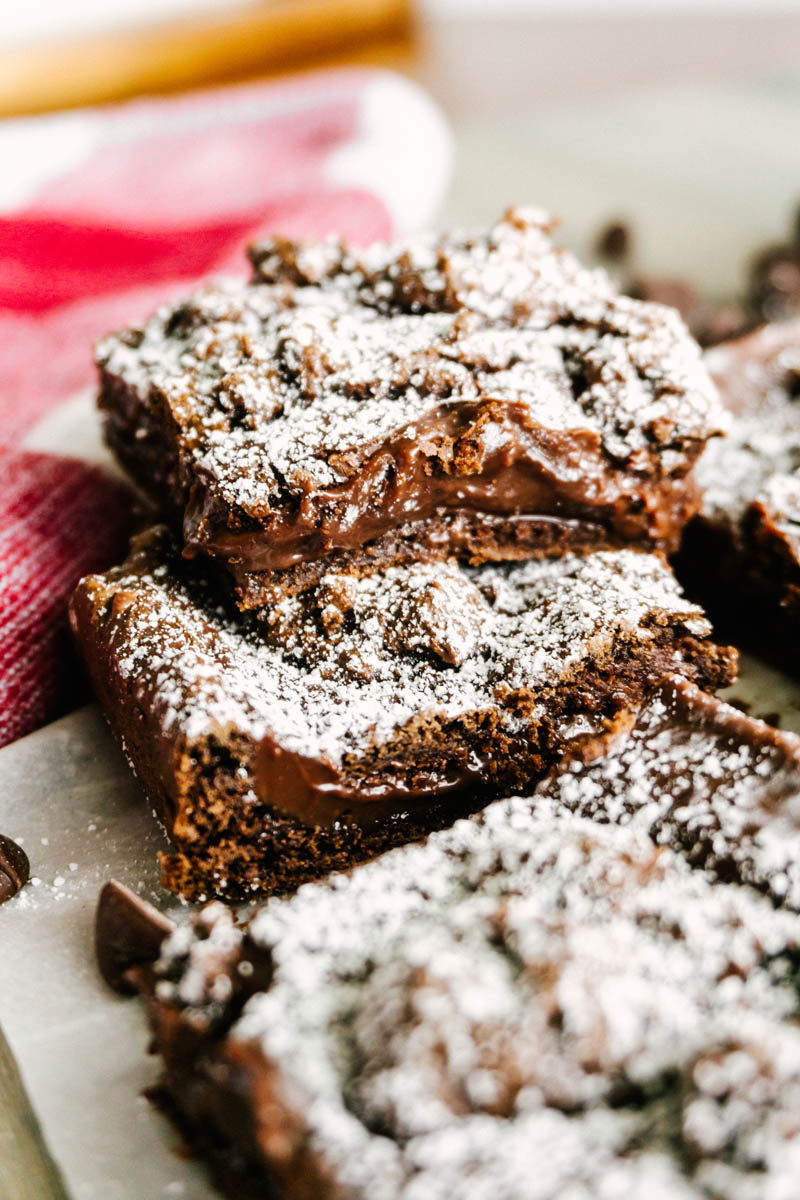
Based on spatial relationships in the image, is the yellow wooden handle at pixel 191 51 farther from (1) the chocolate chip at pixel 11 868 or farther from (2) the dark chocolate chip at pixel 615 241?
(1) the chocolate chip at pixel 11 868

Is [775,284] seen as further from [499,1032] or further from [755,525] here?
[499,1032]

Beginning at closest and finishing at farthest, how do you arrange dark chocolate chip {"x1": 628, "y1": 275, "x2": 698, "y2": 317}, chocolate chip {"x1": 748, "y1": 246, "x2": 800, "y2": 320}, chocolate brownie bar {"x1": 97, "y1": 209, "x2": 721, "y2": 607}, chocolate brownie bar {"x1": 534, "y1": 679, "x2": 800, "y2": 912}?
1. chocolate brownie bar {"x1": 534, "y1": 679, "x2": 800, "y2": 912}
2. chocolate brownie bar {"x1": 97, "y1": 209, "x2": 721, "y2": 607}
3. dark chocolate chip {"x1": 628, "y1": 275, "x2": 698, "y2": 317}
4. chocolate chip {"x1": 748, "y1": 246, "x2": 800, "y2": 320}

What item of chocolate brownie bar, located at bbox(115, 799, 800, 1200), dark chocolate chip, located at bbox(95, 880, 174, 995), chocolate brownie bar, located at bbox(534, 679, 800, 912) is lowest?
dark chocolate chip, located at bbox(95, 880, 174, 995)

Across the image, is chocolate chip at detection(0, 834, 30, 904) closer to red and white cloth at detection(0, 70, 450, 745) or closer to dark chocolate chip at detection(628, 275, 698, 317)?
red and white cloth at detection(0, 70, 450, 745)

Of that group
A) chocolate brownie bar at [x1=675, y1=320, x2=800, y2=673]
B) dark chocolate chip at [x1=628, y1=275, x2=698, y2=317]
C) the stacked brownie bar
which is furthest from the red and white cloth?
chocolate brownie bar at [x1=675, y1=320, x2=800, y2=673]

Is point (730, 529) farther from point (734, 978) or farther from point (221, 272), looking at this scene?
point (221, 272)

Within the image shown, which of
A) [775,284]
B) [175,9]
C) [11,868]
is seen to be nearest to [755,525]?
[11,868]
